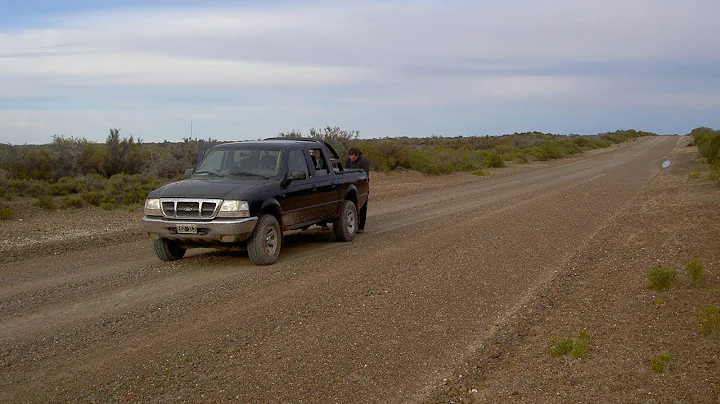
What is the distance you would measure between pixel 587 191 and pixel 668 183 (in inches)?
144

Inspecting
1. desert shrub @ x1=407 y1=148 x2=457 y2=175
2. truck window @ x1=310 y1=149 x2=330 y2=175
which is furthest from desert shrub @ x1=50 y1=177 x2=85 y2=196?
desert shrub @ x1=407 y1=148 x2=457 y2=175

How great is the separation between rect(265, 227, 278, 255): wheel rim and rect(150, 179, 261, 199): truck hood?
710 mm

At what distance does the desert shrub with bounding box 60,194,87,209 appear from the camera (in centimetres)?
1678

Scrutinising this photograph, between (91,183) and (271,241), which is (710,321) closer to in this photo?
(271,241)

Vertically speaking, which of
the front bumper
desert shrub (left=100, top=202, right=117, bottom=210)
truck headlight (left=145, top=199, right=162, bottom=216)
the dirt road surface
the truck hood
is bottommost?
the dirt road surface

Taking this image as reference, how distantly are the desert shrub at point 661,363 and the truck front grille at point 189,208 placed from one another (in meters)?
6.02

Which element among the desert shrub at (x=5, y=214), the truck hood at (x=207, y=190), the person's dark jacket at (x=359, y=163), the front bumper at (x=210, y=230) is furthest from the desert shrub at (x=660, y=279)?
the desert shrub at (x=5, y=214)

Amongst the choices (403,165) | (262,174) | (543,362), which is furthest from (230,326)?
(403,165)

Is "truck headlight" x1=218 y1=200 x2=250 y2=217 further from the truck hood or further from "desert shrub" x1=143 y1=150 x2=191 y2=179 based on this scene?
"desert shrub" x1=143 y1=150 x2=191 y2=179

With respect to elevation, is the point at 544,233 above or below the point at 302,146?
below

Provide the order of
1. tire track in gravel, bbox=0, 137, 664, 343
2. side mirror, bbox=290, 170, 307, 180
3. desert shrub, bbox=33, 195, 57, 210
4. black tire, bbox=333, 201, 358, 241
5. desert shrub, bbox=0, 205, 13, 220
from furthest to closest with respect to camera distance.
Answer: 1. desert shrub, bbox=33, 195, 57, 210
2. desert shrub, bbox=0, 205, 13, 220
3. black tire, bbox=333, 201, 358, 241
4. side mirror, bbox=290, 170, 307, 180
5. tire track in gravel, bbox=0, 137, 664, 343

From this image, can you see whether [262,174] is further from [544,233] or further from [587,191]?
[587,191]

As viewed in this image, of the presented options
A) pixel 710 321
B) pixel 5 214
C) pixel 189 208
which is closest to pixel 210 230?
pixel 189 208

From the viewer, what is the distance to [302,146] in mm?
11516
